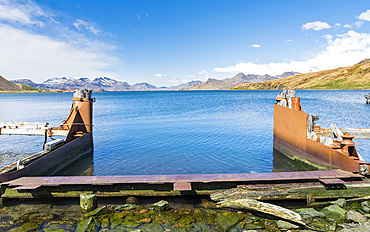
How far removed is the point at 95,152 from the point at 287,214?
1213 centimetres

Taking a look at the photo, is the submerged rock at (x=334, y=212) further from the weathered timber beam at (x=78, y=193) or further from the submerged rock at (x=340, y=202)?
the weathered timber beam at (x=78, y=193)

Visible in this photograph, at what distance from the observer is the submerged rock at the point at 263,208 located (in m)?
5.58

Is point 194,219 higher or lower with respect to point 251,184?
lower

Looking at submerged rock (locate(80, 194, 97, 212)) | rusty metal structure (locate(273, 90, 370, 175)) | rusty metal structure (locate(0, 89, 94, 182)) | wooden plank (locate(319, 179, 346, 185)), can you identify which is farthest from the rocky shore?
rusty metal structure (locate(0, 89, 94, 182))

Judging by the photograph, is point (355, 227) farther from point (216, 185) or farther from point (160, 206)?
point (160, 206)

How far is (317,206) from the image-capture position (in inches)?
251

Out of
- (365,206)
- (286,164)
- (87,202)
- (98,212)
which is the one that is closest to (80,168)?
(87,202)

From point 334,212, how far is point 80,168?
10684 mm

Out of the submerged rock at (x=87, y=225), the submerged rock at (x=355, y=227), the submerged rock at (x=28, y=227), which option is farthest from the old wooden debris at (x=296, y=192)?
the submerged rock at (x=28, y=227)

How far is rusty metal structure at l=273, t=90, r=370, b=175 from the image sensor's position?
23.1 ft

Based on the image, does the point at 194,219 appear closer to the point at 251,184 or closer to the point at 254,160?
the point at 251,184

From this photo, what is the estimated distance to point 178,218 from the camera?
6008 mm

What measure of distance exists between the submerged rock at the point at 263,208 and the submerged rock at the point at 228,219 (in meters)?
0.23

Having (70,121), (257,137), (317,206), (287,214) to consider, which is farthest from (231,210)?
(257,137)
